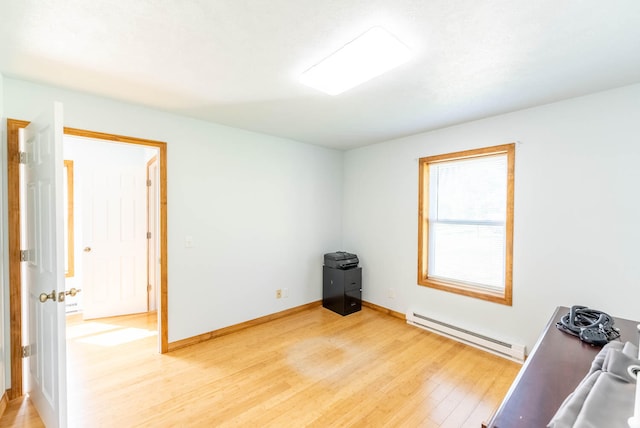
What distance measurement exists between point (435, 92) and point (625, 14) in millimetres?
1031

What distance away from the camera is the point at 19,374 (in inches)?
80.1

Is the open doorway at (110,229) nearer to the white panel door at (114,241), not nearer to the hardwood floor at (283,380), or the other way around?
the white panel door at (114,241)

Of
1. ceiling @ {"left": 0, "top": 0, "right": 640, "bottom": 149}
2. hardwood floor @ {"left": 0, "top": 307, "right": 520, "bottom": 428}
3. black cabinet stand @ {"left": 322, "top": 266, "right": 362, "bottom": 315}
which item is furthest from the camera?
black cabinet stand @ {"left": 322, "top": 266, "right": 362, "bottom": 315}

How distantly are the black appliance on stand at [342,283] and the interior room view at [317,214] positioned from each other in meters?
0.04

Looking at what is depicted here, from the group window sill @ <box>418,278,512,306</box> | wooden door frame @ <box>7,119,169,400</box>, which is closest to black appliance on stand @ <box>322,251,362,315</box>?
window sill @ <box>418,278,512,306</box>

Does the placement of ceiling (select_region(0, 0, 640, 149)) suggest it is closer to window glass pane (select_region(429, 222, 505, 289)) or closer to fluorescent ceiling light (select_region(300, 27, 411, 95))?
fluorescent ceiling light (select_region(300, 27, 411, 95))

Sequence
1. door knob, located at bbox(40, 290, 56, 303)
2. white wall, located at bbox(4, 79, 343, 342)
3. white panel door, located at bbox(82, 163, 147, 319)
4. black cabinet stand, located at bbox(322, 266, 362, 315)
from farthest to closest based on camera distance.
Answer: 1. black cabinet stand, located at bbox(322, 266, 362, 315)
2. white panel door, located at bbox(82, 163, 147, 319)
3. white wall, located at bbox(4, 79, 343, 342)
4. door knob, located at bbox(40, 290, 56, 303)

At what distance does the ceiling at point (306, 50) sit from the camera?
130 cm

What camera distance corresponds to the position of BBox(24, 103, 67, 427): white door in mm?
1528

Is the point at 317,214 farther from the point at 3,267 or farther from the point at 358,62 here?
the point at 3,267

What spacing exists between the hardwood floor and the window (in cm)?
72

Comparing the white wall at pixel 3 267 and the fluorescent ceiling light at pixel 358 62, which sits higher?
the fluorescent ceiling light at pixel 358 62

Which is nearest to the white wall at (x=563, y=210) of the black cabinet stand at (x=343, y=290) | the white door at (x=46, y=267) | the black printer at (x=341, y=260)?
the black cabinet stand at (x=343, y=290)

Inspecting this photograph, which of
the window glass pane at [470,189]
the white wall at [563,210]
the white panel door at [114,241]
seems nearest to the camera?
the white wall at [563,210]
